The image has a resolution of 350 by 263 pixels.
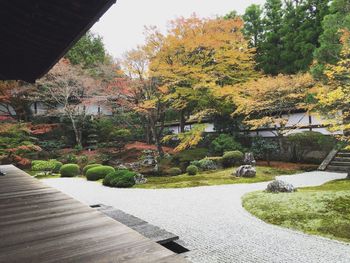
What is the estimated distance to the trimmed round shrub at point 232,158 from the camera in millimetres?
13492

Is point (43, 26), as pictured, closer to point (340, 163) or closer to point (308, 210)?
point (308, 210)

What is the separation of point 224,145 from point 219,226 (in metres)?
A: 9.57

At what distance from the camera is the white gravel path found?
3975 millimetres

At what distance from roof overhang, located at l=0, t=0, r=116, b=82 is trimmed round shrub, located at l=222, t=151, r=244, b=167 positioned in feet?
34.6

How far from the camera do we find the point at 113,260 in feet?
5.53

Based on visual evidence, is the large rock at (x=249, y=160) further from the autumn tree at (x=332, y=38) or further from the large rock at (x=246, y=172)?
the autumn tree at (x=332, y=38)

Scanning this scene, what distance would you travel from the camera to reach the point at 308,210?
19.0ft

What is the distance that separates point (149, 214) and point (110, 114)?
17.5m

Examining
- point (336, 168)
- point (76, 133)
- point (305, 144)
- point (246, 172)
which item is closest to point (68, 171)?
point (76, 133)

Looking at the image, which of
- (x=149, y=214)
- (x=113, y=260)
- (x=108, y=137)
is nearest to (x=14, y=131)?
(x=108, y=137)

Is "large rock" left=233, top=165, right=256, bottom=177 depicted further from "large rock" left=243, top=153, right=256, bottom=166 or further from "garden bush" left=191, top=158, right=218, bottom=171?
"garden bush" left=191, top=158, right=218, bottom=171

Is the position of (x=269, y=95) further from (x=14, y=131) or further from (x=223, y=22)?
(x=14, y=131)

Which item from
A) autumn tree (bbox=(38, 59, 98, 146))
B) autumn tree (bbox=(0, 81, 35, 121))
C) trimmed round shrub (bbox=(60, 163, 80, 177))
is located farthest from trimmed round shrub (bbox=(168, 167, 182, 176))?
autumn tree (bbox=(0, 81, 35, 121))

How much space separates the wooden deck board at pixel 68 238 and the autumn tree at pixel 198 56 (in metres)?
10.8
